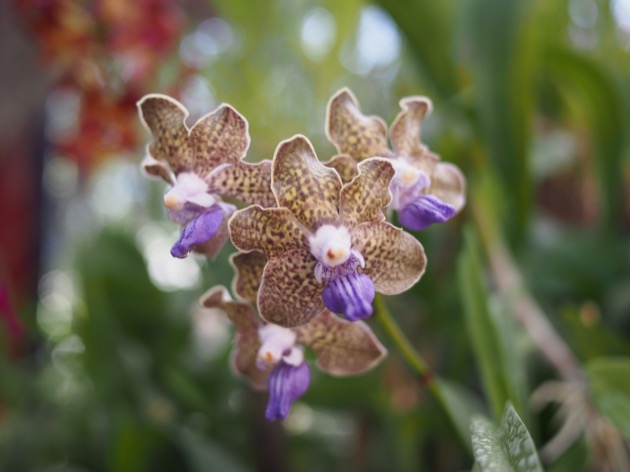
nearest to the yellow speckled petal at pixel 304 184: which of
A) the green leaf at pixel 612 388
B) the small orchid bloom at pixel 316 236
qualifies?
the small orchid bloom at pixel 316 236

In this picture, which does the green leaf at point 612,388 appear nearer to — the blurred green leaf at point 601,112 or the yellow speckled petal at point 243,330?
the yellow speckled petal at point 243,330

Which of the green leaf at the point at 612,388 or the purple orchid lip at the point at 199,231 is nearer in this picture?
the purple orchid lip at the point at 199,231

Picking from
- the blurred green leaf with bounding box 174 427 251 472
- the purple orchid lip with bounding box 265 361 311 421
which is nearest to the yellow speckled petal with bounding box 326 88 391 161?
the purple orchid lip with bounding box 265 361 311 421

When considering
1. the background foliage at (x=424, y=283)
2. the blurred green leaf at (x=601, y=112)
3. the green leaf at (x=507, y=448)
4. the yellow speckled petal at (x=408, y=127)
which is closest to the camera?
the green leaf at (x=507, y=448)

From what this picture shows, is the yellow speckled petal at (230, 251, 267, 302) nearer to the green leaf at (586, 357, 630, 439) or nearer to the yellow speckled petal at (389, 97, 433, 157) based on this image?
the yellow speckled petal at (389, 97, 433, 157)

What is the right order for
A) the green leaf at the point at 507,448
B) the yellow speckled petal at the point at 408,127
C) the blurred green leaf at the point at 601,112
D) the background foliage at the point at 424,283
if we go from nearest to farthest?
the green leaf at the point at 507,448, the yellow speckled petal at the point at 408,127, the background foliage at the point at 424,283, the blurred green leaf at the point at 601,112

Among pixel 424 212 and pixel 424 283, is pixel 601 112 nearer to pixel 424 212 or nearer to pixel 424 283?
pixel 424 283

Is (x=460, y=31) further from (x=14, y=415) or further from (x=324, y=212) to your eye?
(x=14, y=415)

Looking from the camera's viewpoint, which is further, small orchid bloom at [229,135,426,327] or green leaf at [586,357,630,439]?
green leaf at [586,357,630,439]
